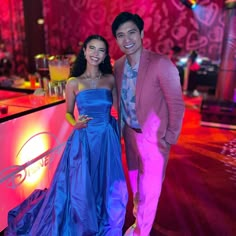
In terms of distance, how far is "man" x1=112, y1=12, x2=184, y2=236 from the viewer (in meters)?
1.54

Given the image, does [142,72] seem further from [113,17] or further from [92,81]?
[113,17]

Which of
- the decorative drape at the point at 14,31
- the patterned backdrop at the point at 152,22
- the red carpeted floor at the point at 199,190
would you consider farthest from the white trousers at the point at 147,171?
the decorative drape at the point at 14,31

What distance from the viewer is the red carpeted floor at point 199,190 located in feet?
6.66

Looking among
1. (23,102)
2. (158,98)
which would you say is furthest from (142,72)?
(23,102)

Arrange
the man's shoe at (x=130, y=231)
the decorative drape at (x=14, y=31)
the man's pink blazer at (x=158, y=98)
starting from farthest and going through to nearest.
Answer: the decorative drape at (x=14, y=31), the man's shoe at (x=130, y=231), the man's pink blazer at (x=158, y=98)

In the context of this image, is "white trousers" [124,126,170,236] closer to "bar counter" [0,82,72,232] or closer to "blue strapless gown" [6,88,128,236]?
"blue strapless gown" [6,88,128,236]

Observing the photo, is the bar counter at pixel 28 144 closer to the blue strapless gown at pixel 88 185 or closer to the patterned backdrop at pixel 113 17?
the blue strapless gown at pixel 88 185

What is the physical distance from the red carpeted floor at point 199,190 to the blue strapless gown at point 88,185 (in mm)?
324

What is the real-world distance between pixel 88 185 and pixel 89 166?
129 millimetres

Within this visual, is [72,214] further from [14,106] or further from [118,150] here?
[14,106]

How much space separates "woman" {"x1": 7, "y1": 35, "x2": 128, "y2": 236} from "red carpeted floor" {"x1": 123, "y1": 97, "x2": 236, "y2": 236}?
1.15 feet

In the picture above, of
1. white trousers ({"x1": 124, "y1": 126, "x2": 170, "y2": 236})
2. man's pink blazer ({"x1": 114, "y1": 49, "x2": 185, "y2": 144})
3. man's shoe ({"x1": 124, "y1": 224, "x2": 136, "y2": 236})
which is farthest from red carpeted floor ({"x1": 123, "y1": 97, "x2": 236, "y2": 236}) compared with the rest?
man's pink blazer ({"x1": 114, "y1": 49, "x2": 185, "y2": 144})

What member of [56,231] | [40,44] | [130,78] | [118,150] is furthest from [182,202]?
[40,44]

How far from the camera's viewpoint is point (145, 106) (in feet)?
5.20
